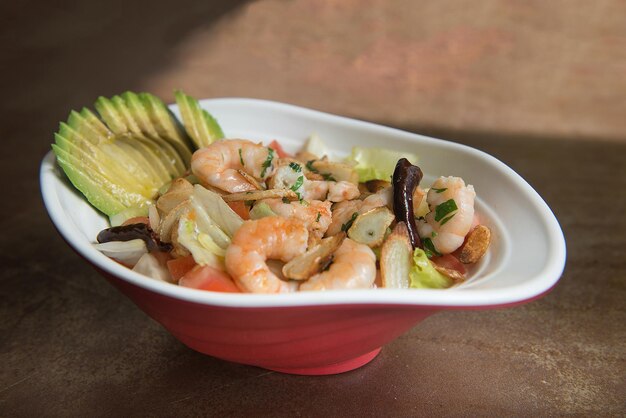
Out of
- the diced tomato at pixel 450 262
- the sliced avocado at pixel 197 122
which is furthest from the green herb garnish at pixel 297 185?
the sliced avocado at pixel 197 122

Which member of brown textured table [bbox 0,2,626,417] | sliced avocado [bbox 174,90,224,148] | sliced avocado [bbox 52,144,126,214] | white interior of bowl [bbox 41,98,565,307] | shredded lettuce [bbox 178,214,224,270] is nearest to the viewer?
white interior of bowl [bbox 41,98,565,307]

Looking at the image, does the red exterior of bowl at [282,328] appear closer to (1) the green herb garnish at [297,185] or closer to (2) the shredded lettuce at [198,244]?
(2) the shredded lettuce at [198,244]

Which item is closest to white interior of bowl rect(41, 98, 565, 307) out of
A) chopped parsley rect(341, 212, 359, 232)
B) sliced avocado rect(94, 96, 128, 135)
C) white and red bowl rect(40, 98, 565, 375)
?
white and red bowl rect(40, 98, 565, 375)

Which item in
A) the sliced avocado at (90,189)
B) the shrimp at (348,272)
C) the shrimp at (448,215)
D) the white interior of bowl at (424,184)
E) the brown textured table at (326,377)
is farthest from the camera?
the sliced avocado at (90,189)

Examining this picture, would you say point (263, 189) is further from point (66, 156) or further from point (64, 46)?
point (64, 46)

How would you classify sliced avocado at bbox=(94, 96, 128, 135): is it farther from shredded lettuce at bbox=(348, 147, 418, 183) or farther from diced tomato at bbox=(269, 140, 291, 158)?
shredded lettuce at bbox=(348, 147, 418, 183)

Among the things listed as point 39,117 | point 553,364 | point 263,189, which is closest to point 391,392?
point 553,364

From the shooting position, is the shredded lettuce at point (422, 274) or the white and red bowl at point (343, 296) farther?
the shredded lettuce at point (422, 274)
